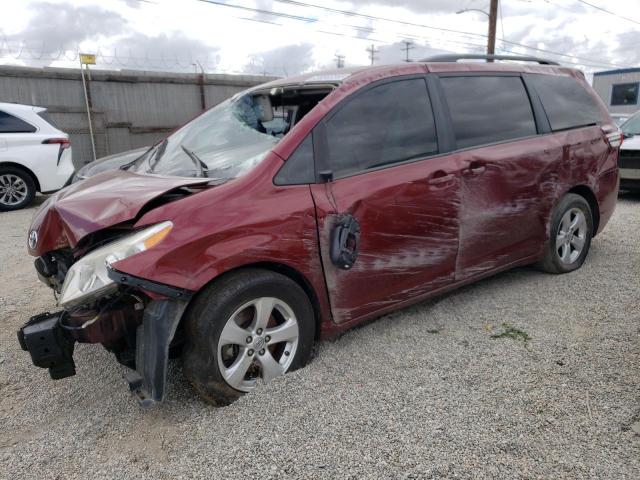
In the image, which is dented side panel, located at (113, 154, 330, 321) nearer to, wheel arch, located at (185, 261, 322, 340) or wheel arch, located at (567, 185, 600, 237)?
wheel arch, located at (185, 261, 322, 340)

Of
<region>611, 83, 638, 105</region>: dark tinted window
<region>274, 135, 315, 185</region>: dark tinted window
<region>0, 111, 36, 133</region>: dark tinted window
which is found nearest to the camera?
<region>274, 135, 315, 185</region>: dark tinted window

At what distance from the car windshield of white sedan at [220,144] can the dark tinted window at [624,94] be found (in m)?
34.8

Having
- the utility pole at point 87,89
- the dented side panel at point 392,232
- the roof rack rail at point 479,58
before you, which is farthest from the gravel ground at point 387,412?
the utility pole at point 87,89

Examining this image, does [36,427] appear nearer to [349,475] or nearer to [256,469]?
[256,469]

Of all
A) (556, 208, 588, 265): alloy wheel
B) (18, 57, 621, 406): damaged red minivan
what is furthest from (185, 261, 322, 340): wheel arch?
(556, 208, 588, 265): alloy wheel

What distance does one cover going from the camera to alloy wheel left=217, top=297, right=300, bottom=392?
2586mm

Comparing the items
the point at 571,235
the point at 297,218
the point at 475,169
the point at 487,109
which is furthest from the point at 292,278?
the point at 571,235

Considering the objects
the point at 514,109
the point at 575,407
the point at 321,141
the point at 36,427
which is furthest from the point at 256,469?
the point at 514,109

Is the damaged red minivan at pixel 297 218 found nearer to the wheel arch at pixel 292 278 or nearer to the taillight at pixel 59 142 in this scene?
the wheel arch at pixel 292 278

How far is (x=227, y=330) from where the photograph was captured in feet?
8.31

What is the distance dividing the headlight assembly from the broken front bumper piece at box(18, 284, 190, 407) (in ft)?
0.40

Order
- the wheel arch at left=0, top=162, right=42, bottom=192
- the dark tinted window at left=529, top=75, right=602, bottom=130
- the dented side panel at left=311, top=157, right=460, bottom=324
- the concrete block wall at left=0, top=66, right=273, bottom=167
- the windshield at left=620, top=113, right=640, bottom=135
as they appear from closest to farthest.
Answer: the dented side panel at left=311, top=157, right=460, bottom=324 → the dark tinted window at left=529, top=75, right=602, bottom=130 → the wheel arch at left=0, top=162, right=42, bottom=192 → the windshield at left=620, top=113, right=640, bottom=135 → the concrete block wall at left=0, top=66, right=273, bottom=167

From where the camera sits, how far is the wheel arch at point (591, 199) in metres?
4.41

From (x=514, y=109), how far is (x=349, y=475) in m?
3.03
